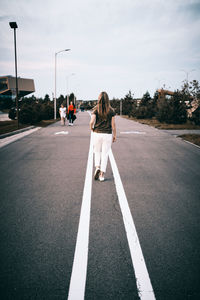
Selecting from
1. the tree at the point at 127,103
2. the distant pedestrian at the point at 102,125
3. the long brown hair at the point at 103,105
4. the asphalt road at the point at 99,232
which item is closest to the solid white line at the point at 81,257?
the asphalt road at the point at 99,232

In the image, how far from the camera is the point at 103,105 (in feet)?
18.0

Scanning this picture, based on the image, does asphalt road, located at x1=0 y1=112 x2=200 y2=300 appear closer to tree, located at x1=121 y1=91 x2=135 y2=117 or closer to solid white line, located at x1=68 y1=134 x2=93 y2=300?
solid white line, located at x1=68 y1=134 x2=93 y2=300

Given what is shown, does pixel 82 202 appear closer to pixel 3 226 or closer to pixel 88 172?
pixel 3 226

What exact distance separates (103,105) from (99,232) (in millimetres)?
2904

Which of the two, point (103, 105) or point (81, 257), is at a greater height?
point (103, 105)

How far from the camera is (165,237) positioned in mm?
Answer: 3391

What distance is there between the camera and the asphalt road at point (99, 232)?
2.50m

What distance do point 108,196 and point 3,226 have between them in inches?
79.8

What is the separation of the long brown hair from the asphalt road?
160cm

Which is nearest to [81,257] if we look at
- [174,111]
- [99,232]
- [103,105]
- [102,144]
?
[99,232]

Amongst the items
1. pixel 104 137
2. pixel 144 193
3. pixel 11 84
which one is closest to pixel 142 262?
pixel 144 193

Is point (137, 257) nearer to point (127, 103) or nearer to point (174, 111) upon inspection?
point (174, 111)

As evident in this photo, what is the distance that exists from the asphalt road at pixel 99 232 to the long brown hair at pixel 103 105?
5.25 ft

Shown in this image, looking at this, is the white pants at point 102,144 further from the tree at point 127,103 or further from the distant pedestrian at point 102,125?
the tree at point 127,103
